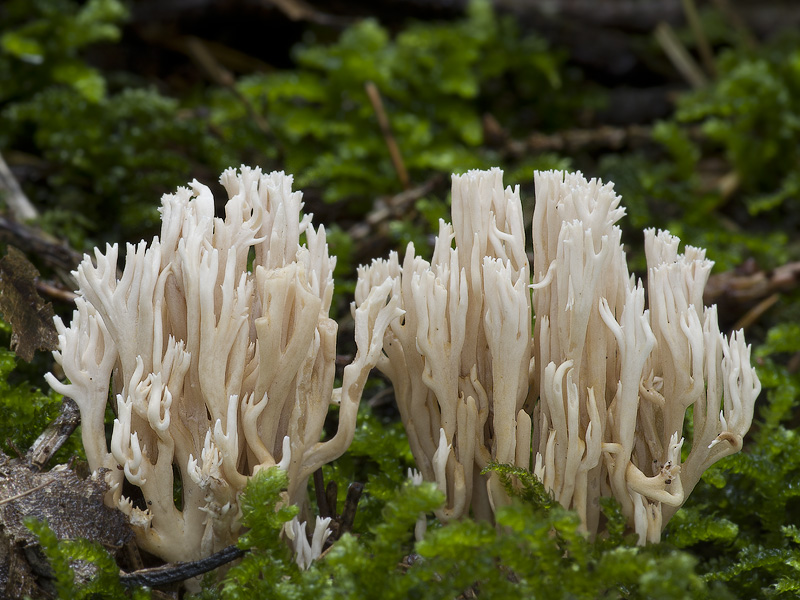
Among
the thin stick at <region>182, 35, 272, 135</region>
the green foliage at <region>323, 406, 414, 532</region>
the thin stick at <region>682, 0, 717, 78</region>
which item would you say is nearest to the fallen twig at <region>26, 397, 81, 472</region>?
the green foliage at <region>323, 406, 414, 532</region>

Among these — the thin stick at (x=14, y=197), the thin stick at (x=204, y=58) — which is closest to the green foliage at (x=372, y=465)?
the thin stick at (x=14, y=197)

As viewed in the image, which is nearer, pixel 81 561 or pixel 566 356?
pixel 81 561

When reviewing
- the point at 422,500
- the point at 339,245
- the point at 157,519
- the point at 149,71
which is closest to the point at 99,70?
the point at 149,71

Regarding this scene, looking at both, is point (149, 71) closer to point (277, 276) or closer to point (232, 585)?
point (277, 276)

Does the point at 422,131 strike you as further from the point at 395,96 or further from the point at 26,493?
the point at 26,493

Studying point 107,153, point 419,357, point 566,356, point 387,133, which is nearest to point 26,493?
point 419,357

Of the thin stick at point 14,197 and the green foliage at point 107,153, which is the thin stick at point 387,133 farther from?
the thin stick at point 14,197

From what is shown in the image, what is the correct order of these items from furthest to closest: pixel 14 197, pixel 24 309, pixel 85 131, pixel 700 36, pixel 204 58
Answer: pixel 700 36 < pixel 204 58 < pixel 85 131 < pixel 14 197 < pixel 24 309
